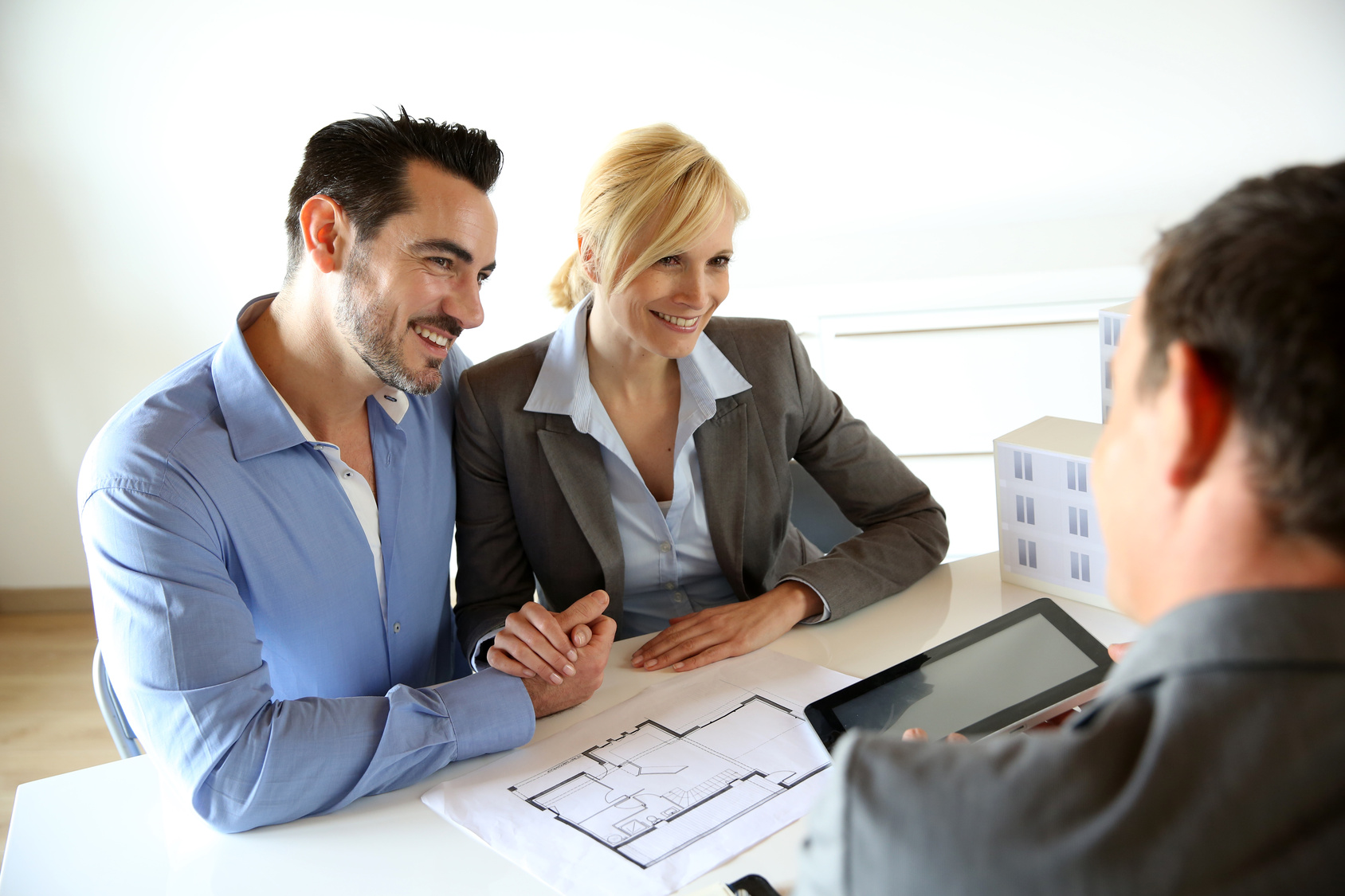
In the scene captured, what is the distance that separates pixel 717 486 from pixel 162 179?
8.71ft

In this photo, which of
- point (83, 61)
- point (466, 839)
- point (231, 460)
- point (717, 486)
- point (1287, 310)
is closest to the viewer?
point (1287, 310)

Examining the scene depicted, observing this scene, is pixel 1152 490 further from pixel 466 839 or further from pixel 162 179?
pixel 162 179

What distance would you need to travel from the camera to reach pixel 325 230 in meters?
1.52

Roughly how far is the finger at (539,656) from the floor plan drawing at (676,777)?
5.2 inches

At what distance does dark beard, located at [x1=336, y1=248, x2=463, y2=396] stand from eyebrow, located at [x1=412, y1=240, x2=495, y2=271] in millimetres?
91

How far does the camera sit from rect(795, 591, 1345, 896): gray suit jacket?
491mm

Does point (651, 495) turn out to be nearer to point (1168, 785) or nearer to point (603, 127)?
point (1168, 785)

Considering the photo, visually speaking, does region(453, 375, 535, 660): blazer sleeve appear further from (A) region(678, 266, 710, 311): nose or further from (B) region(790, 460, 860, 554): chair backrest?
(B) region(790, 460, 860, 554): chair backrest

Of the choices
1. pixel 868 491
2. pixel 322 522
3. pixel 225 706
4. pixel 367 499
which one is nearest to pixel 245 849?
pixel 225 706

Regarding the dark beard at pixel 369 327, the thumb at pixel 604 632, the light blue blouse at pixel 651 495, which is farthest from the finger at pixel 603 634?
the dark beard at pixel 369 327

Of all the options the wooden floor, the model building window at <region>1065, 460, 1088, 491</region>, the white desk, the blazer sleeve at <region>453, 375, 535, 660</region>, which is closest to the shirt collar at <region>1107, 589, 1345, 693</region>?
the white desk

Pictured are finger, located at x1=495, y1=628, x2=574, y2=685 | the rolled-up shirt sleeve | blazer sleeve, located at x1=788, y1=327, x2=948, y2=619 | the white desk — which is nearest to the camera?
the white desk

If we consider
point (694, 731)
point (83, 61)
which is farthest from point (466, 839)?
point (83, 61)

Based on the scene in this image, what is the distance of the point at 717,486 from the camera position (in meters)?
1.78
